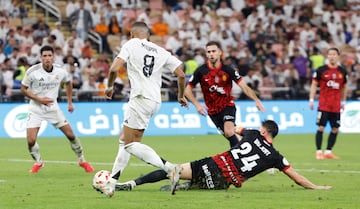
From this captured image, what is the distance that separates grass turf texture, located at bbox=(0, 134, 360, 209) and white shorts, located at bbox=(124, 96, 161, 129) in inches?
39.3

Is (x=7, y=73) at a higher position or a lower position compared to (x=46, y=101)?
lower

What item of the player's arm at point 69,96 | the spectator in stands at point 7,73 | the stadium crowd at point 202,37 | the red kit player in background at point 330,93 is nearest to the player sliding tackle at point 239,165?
the player's arm at point 69,96

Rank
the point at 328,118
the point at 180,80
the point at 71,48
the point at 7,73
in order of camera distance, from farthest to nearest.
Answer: the point at 71,48, the point at 7,73, the point at 328,118, the point at 180,80

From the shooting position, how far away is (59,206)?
12438mm

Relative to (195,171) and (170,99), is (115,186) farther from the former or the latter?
(170,99)

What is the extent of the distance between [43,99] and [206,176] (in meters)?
4.90

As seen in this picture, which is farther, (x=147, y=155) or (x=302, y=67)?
(x=302, y=67)

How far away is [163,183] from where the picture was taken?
15922 mm

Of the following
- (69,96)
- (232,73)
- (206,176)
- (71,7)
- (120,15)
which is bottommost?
(206,176)

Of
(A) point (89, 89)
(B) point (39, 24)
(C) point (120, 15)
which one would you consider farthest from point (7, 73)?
(C) point (120, 15)

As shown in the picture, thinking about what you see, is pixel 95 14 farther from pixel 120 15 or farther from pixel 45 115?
pixel 45 115

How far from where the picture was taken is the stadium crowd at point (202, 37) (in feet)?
107

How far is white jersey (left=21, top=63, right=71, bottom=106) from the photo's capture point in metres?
18.2

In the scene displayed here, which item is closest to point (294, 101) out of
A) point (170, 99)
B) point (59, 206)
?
point (170, 99)
